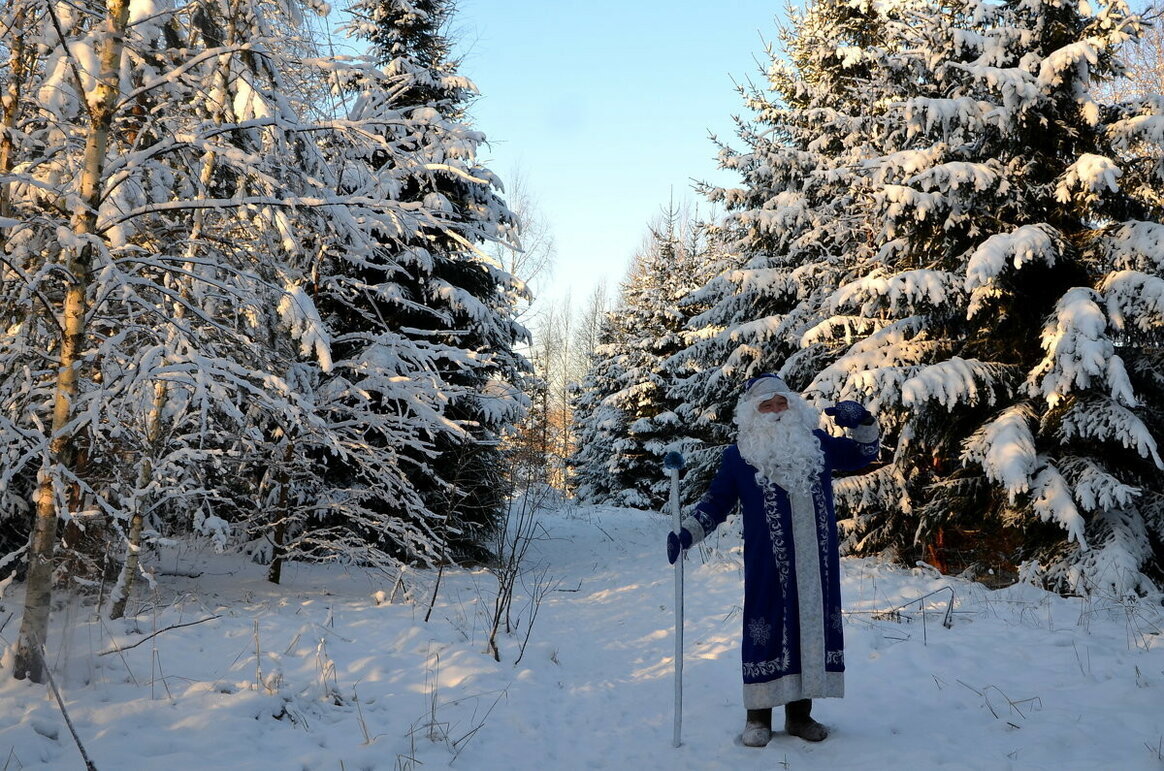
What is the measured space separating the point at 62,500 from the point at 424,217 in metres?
2.61

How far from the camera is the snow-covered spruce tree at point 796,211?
36.5 feet

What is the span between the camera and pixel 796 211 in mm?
11797

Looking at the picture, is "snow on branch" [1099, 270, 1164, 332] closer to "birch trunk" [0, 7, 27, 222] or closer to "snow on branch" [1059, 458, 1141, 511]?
"snow on branch" [1059, 458, 1141, 511]

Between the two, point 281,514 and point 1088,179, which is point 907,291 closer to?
point 1088,179

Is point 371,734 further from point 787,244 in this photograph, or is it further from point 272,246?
point 787,244

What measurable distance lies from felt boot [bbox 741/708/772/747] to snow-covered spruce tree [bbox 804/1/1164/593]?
414 cm

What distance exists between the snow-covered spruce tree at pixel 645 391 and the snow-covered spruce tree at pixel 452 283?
338 inches

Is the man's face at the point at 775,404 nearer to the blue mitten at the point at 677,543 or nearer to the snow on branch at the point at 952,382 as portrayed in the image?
the blue mitten at the point at 677,543

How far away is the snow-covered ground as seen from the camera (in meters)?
3.59

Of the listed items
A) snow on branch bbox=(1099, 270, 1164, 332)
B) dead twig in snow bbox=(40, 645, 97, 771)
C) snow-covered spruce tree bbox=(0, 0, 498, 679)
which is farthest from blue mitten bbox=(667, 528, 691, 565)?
snow on branch bbox=(1099, 270, 1164, 332)

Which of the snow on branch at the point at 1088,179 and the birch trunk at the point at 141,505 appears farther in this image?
the snow on branch at the point at 1088,179

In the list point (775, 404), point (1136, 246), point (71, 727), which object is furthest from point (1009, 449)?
point (71, 727)

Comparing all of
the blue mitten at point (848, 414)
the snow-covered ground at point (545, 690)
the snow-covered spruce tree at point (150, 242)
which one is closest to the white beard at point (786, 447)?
the blue mitten at point (848, 414)

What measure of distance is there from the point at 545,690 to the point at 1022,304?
6771mm
